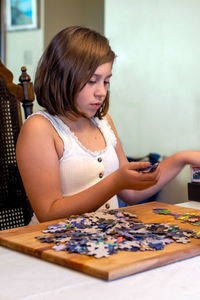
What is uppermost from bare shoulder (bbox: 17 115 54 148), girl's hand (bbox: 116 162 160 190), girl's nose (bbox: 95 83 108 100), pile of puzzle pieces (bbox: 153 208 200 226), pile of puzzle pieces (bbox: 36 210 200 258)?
girl's nose (bbox: 95 83 108 100)

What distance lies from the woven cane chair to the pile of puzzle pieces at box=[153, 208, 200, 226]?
59cm

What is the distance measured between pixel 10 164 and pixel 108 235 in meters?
0.83

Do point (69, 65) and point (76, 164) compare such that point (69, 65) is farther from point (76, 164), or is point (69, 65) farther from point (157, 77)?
point (157, 77)

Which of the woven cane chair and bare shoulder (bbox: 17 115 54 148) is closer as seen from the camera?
bare shoulder (bbox: 17 115 54 148)

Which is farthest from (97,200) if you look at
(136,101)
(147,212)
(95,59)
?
(136,101)

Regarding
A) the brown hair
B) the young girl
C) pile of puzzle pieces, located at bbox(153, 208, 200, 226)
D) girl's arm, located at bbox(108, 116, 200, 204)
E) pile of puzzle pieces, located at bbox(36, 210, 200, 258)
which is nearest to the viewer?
pile of puzzle pieces, located at bbox(36, 210, 200, 258)

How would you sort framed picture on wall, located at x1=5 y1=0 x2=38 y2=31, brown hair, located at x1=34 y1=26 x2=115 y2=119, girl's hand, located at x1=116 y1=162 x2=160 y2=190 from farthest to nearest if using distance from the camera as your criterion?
framed picture on wall, located at x1=5 y1=0 x2=38 y2=31 → brown hair, located at x1=34 y1=26 x2=115 y2=119 → girl's hand, located at x1=116 y1=162 x2=160 y2=190

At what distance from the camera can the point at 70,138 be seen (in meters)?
1.62

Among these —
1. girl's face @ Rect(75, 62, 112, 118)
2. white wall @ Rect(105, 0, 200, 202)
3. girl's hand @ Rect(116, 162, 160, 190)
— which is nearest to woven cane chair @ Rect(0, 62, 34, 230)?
girl's face @ Rect(75, 62, 112, 118)

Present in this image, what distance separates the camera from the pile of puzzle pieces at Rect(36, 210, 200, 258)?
89 centimetres

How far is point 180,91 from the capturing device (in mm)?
2961

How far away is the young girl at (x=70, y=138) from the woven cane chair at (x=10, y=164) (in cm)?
13

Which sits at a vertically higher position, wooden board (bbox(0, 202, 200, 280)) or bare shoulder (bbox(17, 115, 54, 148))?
bare shoulder (bbox(17, 115, 54, 148))

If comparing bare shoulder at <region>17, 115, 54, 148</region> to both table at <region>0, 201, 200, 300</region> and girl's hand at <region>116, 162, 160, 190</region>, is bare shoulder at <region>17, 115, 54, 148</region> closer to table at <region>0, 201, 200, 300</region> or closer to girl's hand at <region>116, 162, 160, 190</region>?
girl's hand at <region>116, 162, 160, 190</region>
